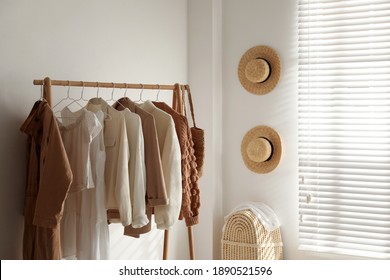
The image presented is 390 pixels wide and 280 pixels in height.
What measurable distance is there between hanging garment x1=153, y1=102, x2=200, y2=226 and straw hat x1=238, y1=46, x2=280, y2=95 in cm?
88

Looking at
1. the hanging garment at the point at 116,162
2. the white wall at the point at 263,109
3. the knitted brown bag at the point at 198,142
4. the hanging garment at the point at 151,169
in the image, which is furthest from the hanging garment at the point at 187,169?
the white wall at the point at 263,109

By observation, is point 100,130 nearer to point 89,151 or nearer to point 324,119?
point 89,151

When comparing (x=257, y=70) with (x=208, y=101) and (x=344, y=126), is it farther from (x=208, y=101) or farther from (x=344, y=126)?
(x=344, y=126)

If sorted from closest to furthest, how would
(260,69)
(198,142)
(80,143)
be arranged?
(80,143)
(198,142)
(260,69)

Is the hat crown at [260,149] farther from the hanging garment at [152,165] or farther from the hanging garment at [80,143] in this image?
the hanging garment at [80,143]

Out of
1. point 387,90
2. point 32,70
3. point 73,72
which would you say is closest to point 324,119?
point 387,90

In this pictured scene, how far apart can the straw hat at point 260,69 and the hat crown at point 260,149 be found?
0.34m

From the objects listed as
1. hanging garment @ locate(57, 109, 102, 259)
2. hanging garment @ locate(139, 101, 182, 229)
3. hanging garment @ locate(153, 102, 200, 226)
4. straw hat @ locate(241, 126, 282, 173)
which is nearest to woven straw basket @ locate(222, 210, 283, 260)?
straw hat @ locate(241, 126, 282, 173)

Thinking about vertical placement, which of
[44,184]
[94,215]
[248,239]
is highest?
[44,184]

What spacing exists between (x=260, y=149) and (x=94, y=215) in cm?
146

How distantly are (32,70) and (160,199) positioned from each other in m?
0.92

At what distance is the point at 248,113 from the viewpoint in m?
4.03

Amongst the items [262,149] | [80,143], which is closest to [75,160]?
[80,143]

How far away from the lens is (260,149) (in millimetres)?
3869
